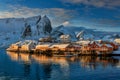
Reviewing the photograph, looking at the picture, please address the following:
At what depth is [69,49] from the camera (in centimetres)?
8506

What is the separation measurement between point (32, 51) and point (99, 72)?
59.2 meters

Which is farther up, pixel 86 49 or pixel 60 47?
pixel 60 47

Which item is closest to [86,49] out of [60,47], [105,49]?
[105,49]

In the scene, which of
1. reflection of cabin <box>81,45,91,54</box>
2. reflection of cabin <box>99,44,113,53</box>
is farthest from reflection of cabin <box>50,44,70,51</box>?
reflection of cabin <box>99,44,113,53</box>

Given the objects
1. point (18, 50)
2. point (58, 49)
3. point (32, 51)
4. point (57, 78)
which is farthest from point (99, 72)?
point (18, 50)

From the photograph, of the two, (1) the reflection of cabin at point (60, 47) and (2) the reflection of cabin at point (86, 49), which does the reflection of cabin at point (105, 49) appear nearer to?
(2) the reflection of cabin at point (86, 49)

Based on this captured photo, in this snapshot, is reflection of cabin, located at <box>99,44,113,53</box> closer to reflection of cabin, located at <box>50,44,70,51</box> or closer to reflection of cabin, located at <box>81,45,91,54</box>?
reflection of cabin, located at <box>81,45,91,54</box>

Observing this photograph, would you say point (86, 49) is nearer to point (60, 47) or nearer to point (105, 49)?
point (105, 49)

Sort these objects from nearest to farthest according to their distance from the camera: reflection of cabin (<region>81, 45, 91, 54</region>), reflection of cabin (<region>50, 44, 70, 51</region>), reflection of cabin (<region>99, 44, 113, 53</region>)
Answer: reflection of cabin (<region>99, 44, 113, 53</region>) < reflection of cabin (<region>81, 45, 91, 54</region>) < reflection of cabin (<region>50, 44, 70, 51</region>)

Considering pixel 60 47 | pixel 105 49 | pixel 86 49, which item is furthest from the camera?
pixel 60 47

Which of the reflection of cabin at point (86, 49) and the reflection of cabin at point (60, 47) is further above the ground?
the reflection of cabin at point (60, 47)

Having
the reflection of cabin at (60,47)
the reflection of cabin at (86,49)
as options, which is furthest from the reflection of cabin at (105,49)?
the reflection of cabin at (60,47)

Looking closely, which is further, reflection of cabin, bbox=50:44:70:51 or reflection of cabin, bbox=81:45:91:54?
reflection of cabin, bbox=50:44:70:51

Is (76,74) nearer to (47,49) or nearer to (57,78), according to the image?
(57,78)
